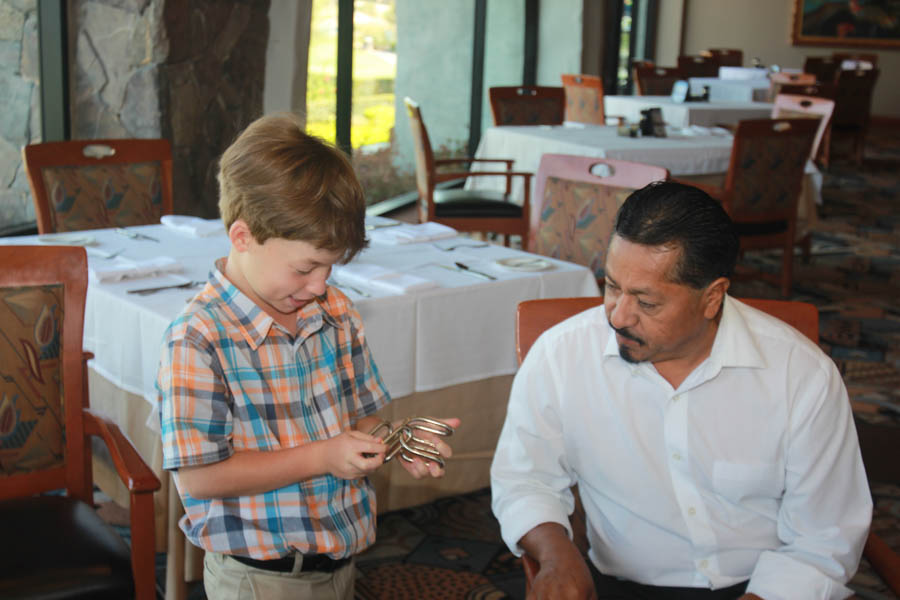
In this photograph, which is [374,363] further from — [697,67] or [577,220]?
[697,67]

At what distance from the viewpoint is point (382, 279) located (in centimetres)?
251

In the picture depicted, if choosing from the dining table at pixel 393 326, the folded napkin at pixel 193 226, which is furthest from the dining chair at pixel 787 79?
the folded napkin at pixel 193 226

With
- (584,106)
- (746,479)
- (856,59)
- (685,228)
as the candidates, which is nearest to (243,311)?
(685,228)

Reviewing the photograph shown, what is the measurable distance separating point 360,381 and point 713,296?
0.59 metres

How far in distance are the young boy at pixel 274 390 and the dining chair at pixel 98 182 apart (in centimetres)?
198

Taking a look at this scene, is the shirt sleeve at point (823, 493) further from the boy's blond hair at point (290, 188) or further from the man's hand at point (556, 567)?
Result: the boy's blond hair at point (290, 188)

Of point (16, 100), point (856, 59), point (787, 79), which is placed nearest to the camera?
point (16, 100)

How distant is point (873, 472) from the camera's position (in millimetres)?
3266

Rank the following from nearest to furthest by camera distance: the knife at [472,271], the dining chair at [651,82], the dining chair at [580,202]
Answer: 1. the knife at [472,271]
2. the dining chair at [580,202]
3. the dining chair at [651,82]

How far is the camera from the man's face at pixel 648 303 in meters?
1.49

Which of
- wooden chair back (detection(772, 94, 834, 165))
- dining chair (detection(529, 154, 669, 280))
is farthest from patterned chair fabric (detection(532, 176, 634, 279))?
wooden chair back (detection(772, 94, 834, 165))

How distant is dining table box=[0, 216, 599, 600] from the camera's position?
2273 millimetres

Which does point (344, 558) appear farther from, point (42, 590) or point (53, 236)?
point (53, 236)

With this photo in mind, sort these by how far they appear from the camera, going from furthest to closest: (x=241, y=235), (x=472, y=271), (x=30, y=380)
Result: (x=472, y=271) < (x=30, y=380) < (x=241, y=235)
